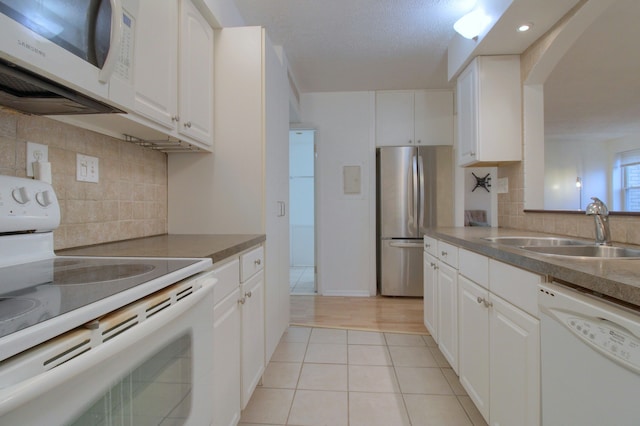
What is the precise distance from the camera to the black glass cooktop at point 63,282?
48 centimetres

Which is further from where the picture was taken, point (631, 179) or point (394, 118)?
point (394, 118)

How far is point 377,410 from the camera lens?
4.96 feet

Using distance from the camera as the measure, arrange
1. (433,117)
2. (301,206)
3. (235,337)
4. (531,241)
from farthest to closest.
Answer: (301,206) < (433,117) < (531,241) < (235,337)

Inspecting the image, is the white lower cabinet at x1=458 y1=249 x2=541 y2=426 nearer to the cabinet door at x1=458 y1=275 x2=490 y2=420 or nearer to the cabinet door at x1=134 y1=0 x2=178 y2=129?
the cabinet door at x1=458 y1=275 x2=490 y2=420

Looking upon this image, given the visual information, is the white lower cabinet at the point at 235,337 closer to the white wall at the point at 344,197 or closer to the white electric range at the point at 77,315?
the white electric range at the point at 77,315

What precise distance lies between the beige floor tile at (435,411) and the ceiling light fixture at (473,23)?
7.53 feet

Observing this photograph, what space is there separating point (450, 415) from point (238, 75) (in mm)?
2211

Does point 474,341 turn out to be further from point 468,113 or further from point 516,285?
point 468,113

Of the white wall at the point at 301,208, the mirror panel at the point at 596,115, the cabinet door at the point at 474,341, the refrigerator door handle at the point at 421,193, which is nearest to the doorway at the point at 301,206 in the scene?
the white wall at the point at 301,208

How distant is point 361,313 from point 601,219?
208cm

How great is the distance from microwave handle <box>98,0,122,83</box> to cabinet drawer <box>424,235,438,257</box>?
76.3 inches

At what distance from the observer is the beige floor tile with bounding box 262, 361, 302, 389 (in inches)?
68.2

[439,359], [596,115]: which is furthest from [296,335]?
[596,115]

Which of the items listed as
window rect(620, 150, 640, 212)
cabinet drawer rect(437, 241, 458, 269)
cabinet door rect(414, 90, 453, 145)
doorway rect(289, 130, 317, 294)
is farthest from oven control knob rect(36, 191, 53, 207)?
window rect(620, 150, 640, 212)
